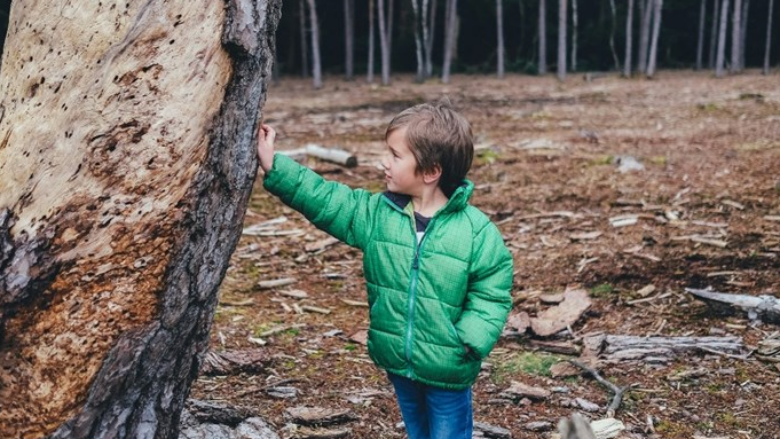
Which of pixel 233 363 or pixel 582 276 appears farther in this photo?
pixel 582 276

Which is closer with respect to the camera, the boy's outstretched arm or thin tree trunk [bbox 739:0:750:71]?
the boy's outstretched arm

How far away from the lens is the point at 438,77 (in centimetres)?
3192

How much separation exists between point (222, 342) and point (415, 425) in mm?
2121

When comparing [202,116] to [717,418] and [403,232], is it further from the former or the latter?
[717,418]

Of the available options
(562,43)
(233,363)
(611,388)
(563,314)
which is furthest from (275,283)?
(562,43)

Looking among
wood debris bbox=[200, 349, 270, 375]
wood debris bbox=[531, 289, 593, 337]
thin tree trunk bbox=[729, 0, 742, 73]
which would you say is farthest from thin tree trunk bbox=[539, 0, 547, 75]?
wood debris bbox=[200, 349, 270, 375]

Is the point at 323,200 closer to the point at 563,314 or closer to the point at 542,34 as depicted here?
the point at 563,314

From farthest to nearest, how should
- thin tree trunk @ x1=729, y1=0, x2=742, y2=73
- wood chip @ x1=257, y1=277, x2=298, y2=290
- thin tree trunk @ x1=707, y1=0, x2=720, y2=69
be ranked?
thin tree trunk @ x1=707, y1=0, x2=720, y2=69 → thin tree trunk @ x1=729, y1=0, x2=742, y2=73 → wood chip @ x1=257, y1=277, x2=298, y2=290

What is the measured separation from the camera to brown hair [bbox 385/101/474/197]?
9.84 ft

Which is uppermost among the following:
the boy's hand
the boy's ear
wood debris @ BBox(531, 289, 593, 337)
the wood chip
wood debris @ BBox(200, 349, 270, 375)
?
the boy's hand

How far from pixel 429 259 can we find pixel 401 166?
0.36 m

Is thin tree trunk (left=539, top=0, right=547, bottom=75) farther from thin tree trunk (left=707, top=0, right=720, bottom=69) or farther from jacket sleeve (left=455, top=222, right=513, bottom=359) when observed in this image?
jacket sleeve (left=455, top=222, right=513, bottom=359)

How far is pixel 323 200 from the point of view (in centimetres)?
318

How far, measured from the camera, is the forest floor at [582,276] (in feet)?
14.1
